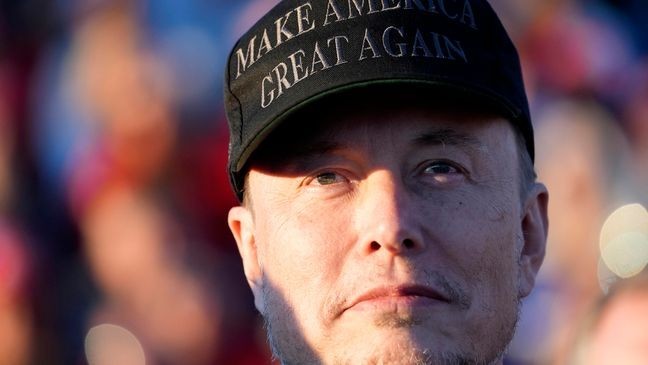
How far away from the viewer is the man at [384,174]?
1984 millimetres

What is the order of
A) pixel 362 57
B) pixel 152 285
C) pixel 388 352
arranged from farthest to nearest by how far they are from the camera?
pixel 152 285
pixel 362 57
pixel 388 352

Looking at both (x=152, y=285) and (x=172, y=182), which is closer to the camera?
(x=152, y=285)

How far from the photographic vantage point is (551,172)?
3.90 meters

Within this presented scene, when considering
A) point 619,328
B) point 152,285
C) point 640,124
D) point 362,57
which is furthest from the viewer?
point 640,124

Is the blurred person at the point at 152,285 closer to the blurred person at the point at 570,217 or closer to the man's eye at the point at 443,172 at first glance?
the blurred person at the point at 570,217

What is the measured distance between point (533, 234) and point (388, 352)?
0.56 metres

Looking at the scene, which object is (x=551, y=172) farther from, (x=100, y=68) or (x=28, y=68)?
(x=28, y=68)

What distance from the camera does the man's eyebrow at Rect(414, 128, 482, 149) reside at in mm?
2098

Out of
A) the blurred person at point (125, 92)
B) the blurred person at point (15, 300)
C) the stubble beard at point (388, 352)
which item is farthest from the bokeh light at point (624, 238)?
the blurred person at point (15, 300)

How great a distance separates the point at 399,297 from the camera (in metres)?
1.96

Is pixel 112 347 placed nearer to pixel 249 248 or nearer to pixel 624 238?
pixel 249 248

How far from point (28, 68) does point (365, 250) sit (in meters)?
2.64

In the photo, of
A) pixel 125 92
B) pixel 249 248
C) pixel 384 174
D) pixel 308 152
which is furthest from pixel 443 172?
pixel 125 92

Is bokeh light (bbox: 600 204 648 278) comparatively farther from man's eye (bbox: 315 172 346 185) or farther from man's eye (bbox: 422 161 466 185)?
man's eye (bbox: 315 172 346 185)
